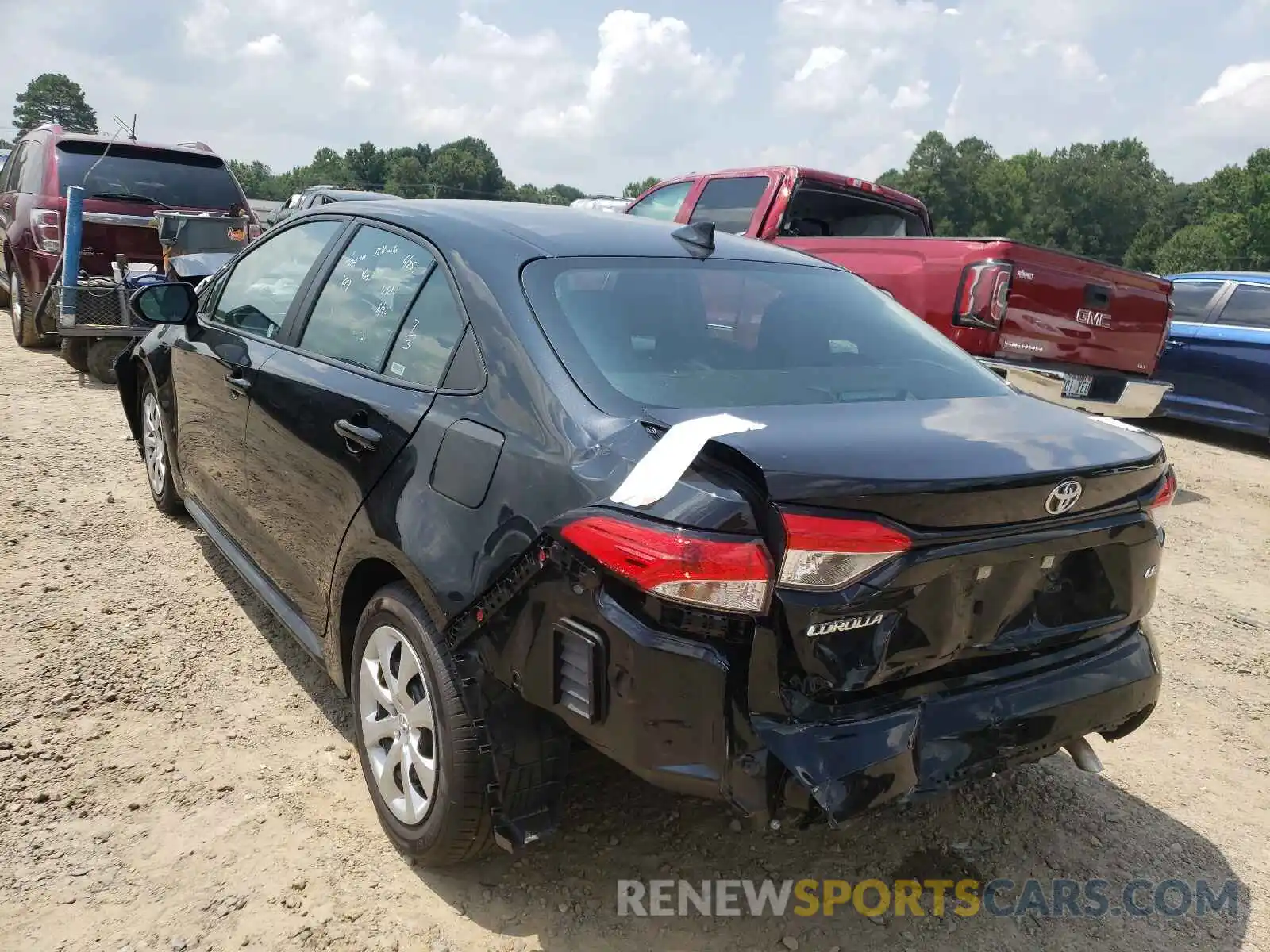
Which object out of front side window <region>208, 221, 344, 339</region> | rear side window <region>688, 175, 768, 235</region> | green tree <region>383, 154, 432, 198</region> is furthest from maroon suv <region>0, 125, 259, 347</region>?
green tree <region>383, 154, 432, 198</region>

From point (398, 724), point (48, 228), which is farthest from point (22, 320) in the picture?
point (398, 724)

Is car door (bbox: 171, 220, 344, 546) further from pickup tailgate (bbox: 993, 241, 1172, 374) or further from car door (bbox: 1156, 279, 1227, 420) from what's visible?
car door (bbox: 1156, 279, 1227, 420)

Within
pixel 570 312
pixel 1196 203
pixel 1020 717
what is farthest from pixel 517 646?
pixel 1196 203

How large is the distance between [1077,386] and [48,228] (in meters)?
8.30

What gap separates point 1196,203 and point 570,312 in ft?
328

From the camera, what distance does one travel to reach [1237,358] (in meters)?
8.50

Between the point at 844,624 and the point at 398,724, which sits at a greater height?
the point at 844,624

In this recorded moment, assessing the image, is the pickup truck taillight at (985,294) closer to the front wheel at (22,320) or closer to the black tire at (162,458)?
the black tire at (162,458)

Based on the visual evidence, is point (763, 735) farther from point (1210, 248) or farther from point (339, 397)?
point (1210, 248)

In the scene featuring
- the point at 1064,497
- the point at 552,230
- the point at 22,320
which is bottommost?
the point at 22,320

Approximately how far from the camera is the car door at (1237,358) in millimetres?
8398

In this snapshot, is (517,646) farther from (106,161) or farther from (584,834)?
(106,161)

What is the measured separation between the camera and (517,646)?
2072 mm

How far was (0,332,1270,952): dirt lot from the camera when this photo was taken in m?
2.35
